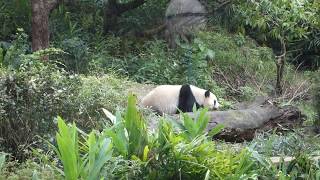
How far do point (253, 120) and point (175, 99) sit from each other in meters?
1.67

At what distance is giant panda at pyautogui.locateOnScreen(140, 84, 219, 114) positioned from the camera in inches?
376

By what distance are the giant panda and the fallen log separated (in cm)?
93

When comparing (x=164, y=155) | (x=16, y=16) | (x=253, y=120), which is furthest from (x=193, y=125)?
(x=16, y=16)

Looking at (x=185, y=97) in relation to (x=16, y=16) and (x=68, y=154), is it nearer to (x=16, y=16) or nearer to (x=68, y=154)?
(x=16, y=16)

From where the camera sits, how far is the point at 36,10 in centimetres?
979

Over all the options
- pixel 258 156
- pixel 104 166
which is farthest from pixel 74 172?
pixel 258 156

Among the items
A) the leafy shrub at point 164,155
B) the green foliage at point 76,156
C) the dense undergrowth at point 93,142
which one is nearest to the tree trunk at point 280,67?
the dense undergrowth at point 93,142

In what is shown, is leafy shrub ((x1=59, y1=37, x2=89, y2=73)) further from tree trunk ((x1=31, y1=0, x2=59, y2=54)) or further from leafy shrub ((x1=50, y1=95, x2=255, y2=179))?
leafy shrub ((x1=50, y1=95, x2=255, y2=179))

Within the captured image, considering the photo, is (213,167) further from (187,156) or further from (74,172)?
(74,172)

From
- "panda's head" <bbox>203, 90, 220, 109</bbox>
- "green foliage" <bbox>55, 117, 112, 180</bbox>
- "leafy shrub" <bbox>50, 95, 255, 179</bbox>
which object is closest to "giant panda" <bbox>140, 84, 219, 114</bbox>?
"panda's head" <bbox>203, 90, 220, 109</bbox>

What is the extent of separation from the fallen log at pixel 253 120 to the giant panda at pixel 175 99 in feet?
3.07

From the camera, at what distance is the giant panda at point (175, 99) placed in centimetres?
955

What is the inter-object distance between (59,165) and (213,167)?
1.38m

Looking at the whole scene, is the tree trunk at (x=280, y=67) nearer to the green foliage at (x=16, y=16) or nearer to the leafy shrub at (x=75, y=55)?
the leafy shrub at (x=75, y=55)
